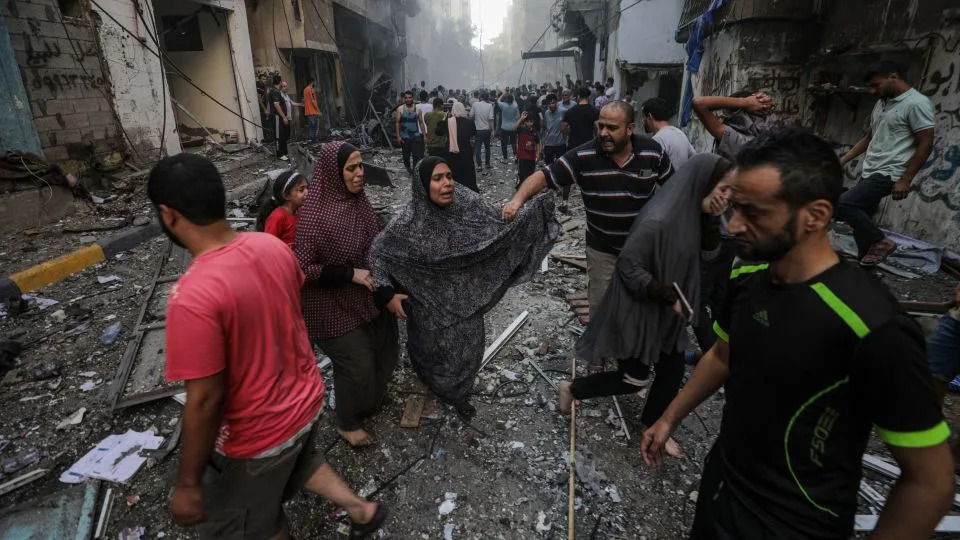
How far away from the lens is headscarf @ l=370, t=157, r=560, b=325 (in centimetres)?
290

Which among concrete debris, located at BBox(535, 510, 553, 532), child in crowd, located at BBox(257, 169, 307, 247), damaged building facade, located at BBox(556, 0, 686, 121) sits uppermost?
damaged building facade, located at BBox(556, 0, 686, 121)

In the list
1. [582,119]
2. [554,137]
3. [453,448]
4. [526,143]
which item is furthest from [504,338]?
[554,137]

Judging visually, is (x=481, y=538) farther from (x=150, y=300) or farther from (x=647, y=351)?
(x=150, y=300)

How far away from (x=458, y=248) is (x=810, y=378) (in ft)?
6.83

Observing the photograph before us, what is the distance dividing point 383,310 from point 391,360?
1.29 feet

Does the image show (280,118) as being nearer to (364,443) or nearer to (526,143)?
(526,143)

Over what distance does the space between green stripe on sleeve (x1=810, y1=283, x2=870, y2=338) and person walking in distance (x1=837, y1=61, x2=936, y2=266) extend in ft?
10.9

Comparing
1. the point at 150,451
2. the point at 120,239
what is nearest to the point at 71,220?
the point at 120,239

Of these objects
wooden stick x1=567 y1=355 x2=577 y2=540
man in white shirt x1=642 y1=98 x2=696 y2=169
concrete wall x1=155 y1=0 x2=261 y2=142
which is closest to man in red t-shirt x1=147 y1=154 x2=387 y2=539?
wooden stick x1=567 y1=355 x2=577 y2=540

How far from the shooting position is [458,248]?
2.95 m

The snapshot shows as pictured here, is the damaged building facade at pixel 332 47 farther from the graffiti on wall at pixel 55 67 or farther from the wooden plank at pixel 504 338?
the wooden plank at pixel 504 338

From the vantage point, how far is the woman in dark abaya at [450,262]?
9.41 ft

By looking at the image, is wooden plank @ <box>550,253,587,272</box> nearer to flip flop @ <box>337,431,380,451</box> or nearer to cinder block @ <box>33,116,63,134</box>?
flip flop @ <box>337,431,380,451</box>

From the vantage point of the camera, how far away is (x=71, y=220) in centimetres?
675
